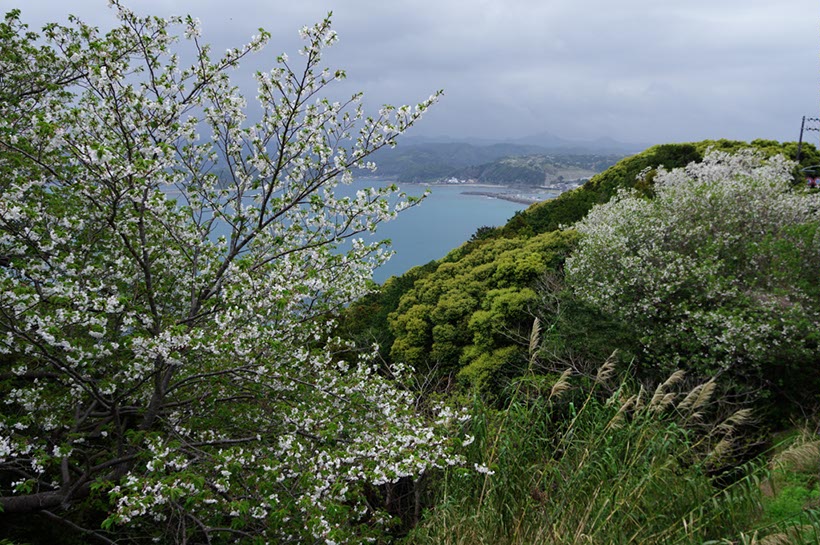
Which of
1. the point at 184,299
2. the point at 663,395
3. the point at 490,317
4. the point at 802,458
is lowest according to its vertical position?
the point at 802,458

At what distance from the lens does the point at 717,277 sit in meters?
7.75

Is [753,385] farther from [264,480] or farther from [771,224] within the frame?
[264,480]

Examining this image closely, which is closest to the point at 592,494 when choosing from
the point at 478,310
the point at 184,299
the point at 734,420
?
the point at 734,420

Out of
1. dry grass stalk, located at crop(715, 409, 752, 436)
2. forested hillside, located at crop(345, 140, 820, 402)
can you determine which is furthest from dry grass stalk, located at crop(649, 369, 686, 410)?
forested hillside, located at crop(345, 140, 820, 402)

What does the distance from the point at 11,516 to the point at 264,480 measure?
2797 mm

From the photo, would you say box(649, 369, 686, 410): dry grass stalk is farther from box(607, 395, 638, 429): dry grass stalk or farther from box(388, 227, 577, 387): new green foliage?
box(388, 227, 577, 387): new green foliage

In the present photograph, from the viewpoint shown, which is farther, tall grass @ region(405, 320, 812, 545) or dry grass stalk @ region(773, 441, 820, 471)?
dry grass stalk @ region(773, 441, 820, 471)

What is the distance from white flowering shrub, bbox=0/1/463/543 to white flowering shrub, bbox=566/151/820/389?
14.3 ft

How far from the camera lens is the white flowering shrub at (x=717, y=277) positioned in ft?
22.3

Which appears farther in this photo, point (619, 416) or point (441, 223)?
point (441, 223)

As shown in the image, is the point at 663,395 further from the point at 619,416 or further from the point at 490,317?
the point at 490,317

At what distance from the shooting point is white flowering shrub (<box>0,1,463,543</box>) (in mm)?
3793

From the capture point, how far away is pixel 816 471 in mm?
4730

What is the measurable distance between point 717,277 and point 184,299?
7.56m
